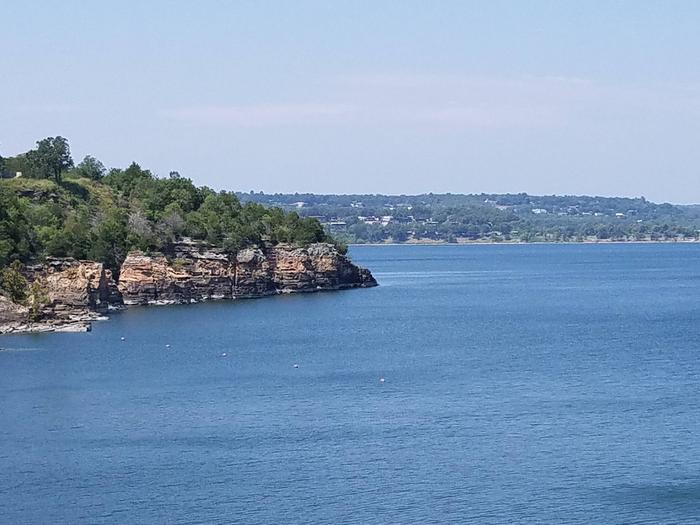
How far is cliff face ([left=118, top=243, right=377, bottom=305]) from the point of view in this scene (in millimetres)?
111062

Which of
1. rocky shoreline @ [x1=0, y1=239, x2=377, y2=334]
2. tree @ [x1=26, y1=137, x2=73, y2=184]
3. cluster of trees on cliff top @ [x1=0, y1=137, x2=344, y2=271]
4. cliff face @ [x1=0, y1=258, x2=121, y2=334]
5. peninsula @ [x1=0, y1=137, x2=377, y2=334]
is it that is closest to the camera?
cliff face @ [x1=0, y1=258, x2=121, y2=334]

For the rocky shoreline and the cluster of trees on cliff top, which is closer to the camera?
the rocky shoreline

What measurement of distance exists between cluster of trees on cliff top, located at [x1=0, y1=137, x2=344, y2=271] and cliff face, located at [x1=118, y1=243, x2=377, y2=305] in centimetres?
151

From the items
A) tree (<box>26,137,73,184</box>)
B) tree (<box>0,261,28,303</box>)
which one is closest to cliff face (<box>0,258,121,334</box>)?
tree (<box>0,261,28,303</box>)

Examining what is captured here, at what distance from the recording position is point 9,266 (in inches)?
3620

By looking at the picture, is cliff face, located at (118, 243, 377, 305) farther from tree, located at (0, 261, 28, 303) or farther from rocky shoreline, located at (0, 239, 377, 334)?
tree, located at (0, 261, 28, 303)

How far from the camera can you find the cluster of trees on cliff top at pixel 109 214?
10112cm

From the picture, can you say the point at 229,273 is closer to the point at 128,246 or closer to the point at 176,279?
the point at 176,279

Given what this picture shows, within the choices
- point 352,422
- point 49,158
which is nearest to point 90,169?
point 49,158

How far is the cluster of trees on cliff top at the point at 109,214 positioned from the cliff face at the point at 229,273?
4.96 ft

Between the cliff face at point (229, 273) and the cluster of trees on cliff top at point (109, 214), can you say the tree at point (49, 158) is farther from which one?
the cliff face at point (229, 273)

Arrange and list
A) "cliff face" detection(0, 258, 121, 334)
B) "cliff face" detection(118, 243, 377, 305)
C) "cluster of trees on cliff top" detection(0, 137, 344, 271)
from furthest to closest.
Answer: "cliff face" detection(118, 243, 377, 305)
"cluster of trees on cliff top" detection(0, 137, 344, 271)
"cliff face" detection(0, 258, 121, 334)

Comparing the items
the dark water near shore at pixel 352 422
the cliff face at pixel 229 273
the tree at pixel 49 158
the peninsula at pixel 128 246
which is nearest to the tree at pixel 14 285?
the peninsula at pixel 128 246

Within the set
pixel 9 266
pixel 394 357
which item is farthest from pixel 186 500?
pixel 9 266
